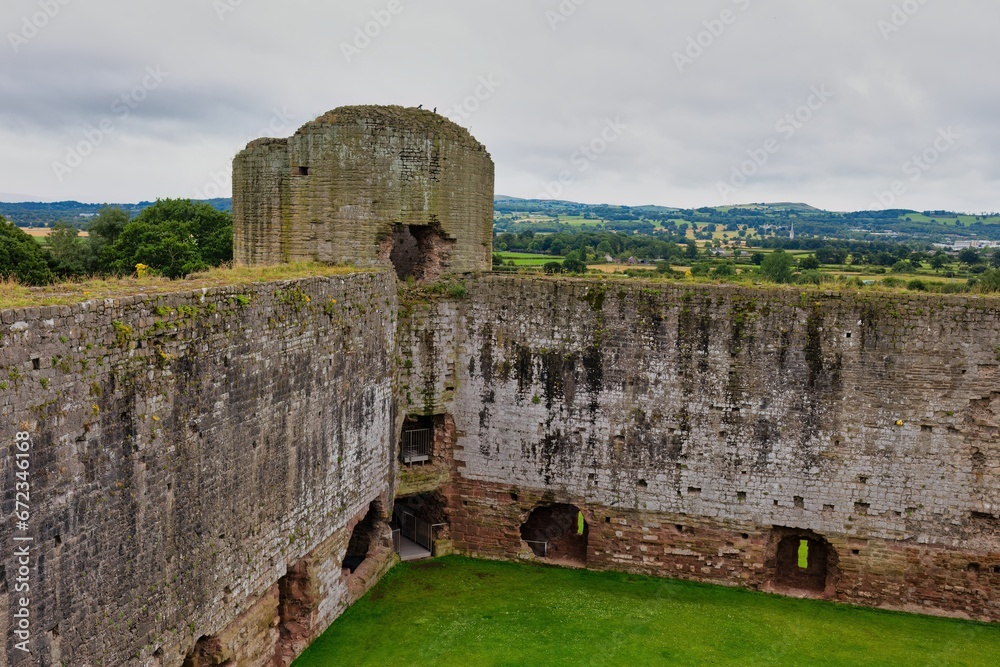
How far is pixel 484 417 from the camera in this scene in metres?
16.7

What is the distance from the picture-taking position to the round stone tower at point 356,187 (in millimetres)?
15609

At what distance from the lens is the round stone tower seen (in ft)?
51.2

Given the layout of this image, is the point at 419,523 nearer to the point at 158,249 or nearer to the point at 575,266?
the point at 575,266

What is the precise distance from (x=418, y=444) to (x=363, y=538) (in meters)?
2.12

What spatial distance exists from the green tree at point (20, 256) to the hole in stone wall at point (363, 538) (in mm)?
18074

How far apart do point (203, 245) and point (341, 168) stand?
21.9 meters

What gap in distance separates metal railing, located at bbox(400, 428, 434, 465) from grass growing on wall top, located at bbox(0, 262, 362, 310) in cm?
407

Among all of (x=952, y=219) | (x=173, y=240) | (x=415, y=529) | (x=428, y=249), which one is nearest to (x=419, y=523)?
(x=415, y=529)

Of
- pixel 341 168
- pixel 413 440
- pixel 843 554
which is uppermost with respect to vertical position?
pixel 341 168

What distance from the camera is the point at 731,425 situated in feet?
50.7

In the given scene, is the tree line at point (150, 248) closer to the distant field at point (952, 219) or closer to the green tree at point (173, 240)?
the green tree at point (173, 240)

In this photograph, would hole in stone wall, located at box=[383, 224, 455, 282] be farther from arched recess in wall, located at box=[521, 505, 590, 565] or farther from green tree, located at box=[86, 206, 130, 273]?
green tree, located at box=[86, 206, 130, 273]

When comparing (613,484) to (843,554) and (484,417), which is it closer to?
(484,417)

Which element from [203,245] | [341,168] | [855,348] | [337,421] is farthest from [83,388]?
[203,245]
